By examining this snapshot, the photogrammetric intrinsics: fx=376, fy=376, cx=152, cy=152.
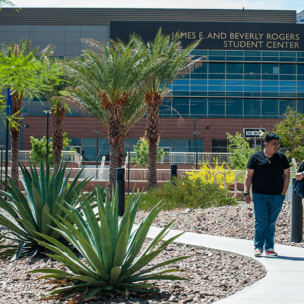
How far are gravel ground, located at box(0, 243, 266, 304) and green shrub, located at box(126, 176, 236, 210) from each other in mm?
5857

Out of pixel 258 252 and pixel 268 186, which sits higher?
pixel 268 186

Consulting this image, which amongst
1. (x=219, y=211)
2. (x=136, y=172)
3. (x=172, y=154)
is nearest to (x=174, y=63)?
(x=136, y=172)

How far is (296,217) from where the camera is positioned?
6473 mm

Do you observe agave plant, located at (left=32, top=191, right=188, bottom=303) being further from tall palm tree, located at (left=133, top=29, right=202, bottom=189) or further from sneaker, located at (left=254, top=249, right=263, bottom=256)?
tall palm tree, located at (left=133, top=29, right=202, bottom=189)

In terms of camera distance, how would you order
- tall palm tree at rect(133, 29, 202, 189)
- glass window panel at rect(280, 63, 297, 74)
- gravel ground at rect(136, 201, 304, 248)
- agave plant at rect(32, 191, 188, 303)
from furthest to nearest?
glass window panel at rect(280, 63, 297, 74), tall palm tree at rect(133, 29, 202, 189), gravel ground at rect(136, 201, 304, 248), agave plant at rect(32, 191, 188, 303)

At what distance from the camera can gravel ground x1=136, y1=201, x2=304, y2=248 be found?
7.47 meters

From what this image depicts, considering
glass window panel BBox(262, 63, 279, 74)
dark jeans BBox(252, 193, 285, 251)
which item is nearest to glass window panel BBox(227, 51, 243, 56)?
glass window panel BBox(262, 63, 279, 74)

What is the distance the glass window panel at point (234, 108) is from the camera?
44.3 metres

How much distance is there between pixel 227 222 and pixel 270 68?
39.7 meters

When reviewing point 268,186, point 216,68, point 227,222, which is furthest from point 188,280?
point 216,68

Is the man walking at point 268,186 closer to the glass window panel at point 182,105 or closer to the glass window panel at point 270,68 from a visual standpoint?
the glass window panel at point 182,105

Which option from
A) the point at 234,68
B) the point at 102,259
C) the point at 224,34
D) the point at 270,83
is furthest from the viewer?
the point at 224,34

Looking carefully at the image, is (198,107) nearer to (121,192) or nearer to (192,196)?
(192,196)

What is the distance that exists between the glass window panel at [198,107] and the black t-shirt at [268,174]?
39.1 m
